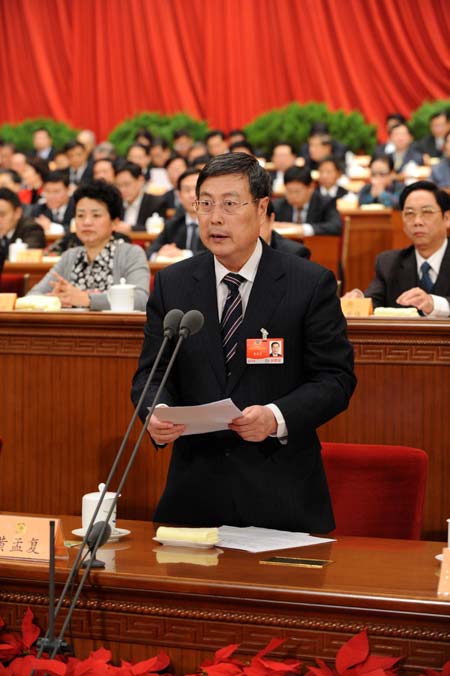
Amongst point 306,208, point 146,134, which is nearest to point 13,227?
point 306,208

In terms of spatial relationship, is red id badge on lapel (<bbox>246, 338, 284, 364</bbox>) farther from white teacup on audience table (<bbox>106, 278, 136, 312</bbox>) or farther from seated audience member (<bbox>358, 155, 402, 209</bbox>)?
seated audience member (<bbox>358, 155, 402, 209</bbox>)

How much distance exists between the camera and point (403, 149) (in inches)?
415

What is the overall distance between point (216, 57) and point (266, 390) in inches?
468

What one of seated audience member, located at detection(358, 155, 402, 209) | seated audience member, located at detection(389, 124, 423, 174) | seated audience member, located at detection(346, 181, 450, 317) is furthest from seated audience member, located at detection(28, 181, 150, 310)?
seated audience member, located at detection(389, 124, 423, 174)

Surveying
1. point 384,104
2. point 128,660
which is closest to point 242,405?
point 128,660

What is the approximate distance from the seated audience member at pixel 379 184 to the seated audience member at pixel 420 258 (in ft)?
14.9

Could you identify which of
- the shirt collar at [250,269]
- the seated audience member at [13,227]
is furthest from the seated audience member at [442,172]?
the shirt collar at [250,269]

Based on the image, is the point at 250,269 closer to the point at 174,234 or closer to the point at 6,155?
the point at 174,234

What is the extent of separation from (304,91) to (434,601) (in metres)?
12.0

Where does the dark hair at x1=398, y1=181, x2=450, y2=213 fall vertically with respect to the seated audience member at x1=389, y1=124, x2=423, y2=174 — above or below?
below

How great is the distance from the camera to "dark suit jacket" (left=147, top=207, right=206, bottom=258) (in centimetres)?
608

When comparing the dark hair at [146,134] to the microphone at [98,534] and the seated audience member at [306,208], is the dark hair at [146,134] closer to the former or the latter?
the seated audience member at [306,208]

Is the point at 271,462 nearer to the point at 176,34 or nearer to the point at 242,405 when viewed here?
the point at 242,405

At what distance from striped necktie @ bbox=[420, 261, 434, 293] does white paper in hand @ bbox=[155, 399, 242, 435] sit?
6.82 feet
